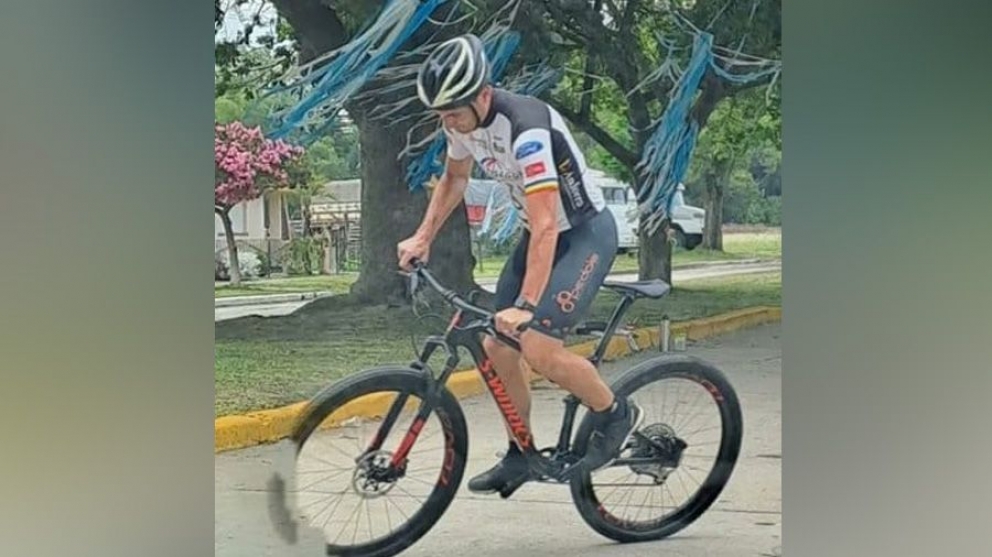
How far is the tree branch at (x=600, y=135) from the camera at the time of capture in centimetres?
341

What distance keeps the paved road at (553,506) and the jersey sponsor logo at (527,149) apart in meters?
0.80

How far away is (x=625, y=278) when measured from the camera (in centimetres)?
347

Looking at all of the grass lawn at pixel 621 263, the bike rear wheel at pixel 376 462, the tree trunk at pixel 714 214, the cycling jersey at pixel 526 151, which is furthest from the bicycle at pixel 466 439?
the cycling jersey at pixel 526 151

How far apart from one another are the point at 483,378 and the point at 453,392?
116 mm

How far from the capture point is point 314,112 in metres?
3.34

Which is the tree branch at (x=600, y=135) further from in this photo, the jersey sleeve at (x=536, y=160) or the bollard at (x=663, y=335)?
the bollard at (x=663, y=335)

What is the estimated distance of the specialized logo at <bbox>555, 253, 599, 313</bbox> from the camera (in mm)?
3432

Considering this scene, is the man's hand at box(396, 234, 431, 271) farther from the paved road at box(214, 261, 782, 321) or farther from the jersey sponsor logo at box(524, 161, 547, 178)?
the jersey sponsor logo at box(524, 161, 547, 178)
